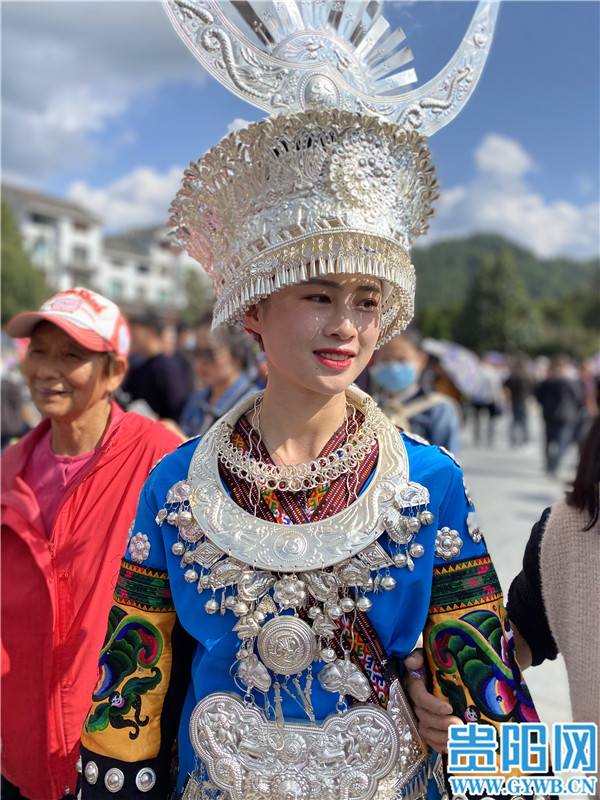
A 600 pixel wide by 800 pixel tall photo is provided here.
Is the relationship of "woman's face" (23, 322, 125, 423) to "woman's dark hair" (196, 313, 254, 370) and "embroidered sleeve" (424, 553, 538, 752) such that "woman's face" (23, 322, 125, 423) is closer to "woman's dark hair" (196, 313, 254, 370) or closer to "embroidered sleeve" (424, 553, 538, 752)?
"embroidered sleeve" (424, 553, 538, 752)

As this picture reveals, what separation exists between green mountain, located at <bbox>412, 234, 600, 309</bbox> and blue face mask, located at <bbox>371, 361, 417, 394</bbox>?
10441 cm

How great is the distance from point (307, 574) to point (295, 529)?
103 mm

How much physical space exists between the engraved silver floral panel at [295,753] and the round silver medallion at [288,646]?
13cm

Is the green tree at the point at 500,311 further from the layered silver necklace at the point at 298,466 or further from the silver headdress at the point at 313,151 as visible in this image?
the layered silver necklace at the point at 298,466

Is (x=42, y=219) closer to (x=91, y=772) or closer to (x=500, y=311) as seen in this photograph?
(x=500, y=311)

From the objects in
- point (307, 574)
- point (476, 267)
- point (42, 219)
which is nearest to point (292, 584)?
point (307, 574)

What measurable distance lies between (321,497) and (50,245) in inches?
2467

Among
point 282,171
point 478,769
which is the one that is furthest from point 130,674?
point 282,171

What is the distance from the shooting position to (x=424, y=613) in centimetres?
152

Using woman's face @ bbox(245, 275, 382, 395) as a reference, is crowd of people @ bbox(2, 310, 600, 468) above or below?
above

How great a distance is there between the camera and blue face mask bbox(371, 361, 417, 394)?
4531 millimetres

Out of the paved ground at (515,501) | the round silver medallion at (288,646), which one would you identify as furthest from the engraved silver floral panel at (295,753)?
the paved ground at (515,501)

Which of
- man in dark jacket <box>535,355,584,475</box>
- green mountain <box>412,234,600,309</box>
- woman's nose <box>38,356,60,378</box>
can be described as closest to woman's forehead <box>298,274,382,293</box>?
woman's nose <box>38,356,60,378</box>

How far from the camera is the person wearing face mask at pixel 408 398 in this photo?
174 inches
